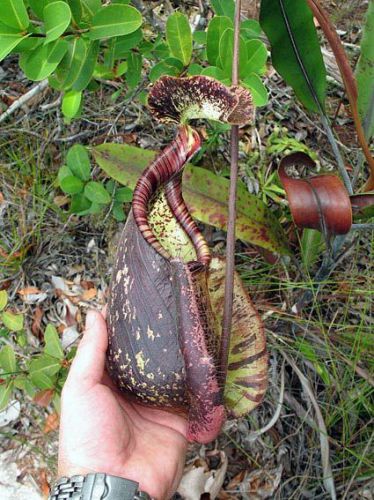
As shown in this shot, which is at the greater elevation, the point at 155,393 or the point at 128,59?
the point at 128,59

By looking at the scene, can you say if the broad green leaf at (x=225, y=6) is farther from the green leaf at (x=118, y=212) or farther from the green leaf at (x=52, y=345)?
the green leaf at (x=52, y=345)

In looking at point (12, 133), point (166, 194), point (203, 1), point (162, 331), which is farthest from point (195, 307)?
point (203, 1)

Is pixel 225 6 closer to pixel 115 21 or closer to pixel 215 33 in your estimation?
pixel 215 33

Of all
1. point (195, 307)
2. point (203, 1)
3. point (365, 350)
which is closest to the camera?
point (195, 307)

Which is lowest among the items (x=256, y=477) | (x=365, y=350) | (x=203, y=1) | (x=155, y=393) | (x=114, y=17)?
(x=256, y=477)

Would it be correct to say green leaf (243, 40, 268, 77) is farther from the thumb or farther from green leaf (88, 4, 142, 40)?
the thumb

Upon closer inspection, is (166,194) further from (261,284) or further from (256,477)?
(256,477)
